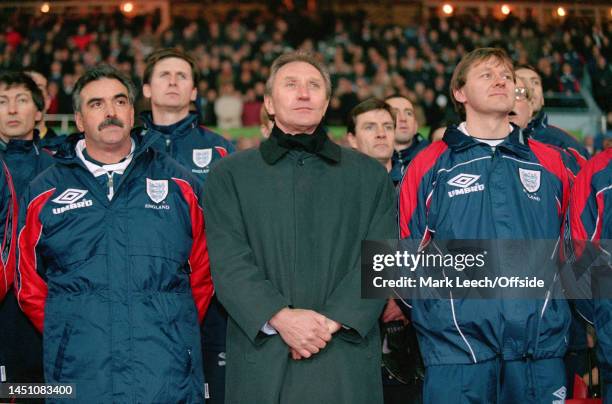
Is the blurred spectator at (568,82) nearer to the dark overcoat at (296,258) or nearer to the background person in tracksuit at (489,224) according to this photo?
the background person in tracksuit at (489,224)

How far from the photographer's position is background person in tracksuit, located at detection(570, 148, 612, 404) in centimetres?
420

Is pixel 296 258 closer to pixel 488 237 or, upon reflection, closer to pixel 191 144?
pixel 488 237

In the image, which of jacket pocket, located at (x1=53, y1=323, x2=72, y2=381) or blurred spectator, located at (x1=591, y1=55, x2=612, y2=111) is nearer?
jacket pocket, located at (x1=53, y1=323, x2=72, y2=381)

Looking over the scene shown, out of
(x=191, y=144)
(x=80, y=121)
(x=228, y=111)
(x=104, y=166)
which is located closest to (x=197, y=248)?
(x=104, y=166)

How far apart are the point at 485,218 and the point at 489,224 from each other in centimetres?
4

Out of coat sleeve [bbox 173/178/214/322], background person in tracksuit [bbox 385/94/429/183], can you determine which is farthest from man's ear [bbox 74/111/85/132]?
background person in tracksuit [bbox 385/94/429/183]

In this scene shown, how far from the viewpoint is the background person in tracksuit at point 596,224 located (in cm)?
420

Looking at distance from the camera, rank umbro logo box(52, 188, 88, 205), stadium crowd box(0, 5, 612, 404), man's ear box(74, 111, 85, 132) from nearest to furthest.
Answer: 1. stadium crowd box(0, 5, 612, 404)
2. umbro logo box(52, 188, 88, 205)
3. man's ear box(74, 111, 85, 132)

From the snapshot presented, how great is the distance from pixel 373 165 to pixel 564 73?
11.5 metres

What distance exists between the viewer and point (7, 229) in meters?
4.78

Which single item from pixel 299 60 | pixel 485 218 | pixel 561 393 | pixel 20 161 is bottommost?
pixel 561 393

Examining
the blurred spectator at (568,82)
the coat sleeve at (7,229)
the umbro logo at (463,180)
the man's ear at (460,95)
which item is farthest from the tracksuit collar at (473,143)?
the blurred spectator at (568,82)

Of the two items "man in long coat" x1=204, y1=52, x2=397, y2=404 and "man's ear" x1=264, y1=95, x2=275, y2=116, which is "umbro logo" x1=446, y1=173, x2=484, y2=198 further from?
"man's ear" x1=264, y1=95, x2=275, y2=116

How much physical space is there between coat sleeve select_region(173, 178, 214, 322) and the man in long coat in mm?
407
